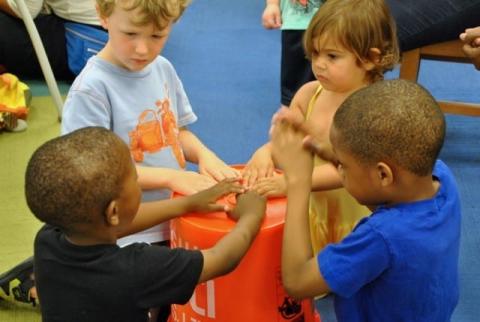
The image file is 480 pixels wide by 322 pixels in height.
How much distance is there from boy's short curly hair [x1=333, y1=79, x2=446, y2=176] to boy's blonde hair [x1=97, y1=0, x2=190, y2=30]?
1.47ft

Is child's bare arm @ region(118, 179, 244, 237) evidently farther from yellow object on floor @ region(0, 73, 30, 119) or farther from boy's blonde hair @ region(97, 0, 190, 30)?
yellow object on floor @ region(0, 73, 30, 119)

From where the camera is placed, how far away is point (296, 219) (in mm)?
A: 1097

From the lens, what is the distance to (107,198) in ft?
3.18

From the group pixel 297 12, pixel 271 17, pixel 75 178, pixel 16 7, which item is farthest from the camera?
pixel 16 7

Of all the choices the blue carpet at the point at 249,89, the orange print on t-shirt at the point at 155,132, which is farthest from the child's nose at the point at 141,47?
the blue carpet at the point at 249,89

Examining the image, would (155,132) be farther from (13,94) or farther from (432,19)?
(13,94)

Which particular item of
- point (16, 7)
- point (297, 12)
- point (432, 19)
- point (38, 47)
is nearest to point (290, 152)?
point (432, 19)

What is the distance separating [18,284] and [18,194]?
60cm

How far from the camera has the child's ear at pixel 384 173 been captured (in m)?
0.99

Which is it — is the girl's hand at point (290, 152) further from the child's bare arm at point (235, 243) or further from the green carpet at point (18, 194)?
the green carpet at point (18, 194)

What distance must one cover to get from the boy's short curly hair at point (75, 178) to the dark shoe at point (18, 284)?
70 cm

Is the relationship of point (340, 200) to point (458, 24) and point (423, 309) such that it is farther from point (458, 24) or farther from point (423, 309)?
point (458, 24)

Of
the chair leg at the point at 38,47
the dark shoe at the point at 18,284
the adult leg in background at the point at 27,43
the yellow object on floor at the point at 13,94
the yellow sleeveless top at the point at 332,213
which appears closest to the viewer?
the yellow sleeveless top at the point at 332,213

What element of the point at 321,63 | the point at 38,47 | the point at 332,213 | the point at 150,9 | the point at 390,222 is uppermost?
the point at 150,9
